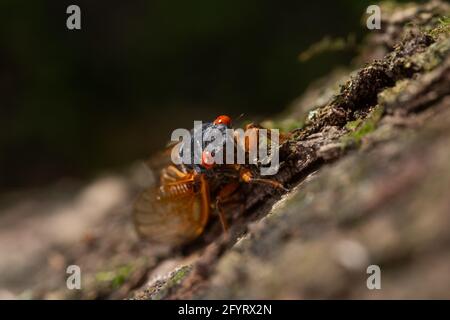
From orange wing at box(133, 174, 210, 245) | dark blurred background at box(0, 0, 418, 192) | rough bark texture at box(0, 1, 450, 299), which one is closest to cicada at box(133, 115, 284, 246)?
orange wing at box(133, 174, 210, 245)

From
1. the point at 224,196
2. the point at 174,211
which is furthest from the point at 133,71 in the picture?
the point at 224,196

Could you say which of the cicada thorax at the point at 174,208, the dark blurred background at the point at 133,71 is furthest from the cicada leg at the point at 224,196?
the dark blurred background at the point at 133,71

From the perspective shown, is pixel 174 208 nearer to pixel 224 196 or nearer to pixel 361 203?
pixel 224 196

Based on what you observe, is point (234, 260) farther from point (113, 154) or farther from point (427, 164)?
point (113, 154)

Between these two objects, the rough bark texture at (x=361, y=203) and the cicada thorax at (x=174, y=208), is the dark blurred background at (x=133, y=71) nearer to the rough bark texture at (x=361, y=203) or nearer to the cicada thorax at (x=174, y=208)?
the cicada thorax at (x=174, y=208)

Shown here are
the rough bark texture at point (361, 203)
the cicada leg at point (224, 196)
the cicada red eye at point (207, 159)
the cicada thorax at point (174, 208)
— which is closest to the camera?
the rough bark texture at point (361, 203)

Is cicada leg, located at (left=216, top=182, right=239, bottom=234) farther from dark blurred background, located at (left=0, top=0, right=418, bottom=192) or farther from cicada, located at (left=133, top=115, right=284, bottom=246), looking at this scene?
dark blurred background, located at (left=0, top=0, right=418, bottom=192)

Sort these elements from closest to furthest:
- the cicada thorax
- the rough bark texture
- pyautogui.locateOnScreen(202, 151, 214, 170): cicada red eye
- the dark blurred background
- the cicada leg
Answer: the rough bark texture → pyautogui.locateOnScreen(202, 151, 214, 170): cicada red eye → the cicada leg → the cicada thorax → the dark blurred background
